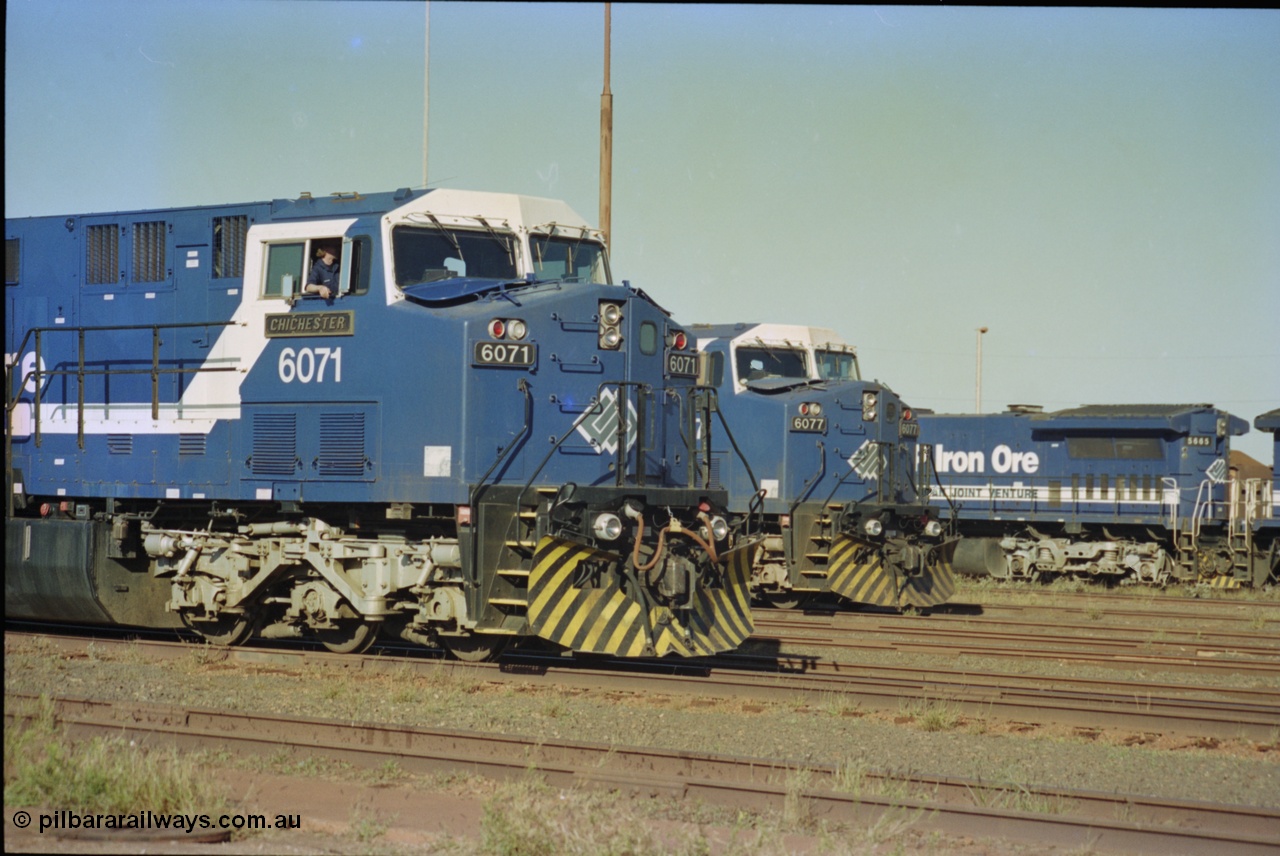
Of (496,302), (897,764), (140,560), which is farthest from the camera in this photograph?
(140,560)

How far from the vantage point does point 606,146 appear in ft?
61.8

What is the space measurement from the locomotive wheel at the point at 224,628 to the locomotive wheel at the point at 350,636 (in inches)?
29.3

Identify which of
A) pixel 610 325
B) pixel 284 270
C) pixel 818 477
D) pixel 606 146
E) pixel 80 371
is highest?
pixel 606 146

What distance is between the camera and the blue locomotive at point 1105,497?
74.8 ft

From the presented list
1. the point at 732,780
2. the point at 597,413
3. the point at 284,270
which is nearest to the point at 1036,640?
the point at 597,413

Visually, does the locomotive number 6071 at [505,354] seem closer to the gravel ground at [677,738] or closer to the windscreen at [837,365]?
the gravel ground at [677,738]

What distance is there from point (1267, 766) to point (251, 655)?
26.7 ft

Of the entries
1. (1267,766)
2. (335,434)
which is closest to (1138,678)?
(1267,766)

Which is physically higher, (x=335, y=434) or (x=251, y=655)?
(x=335, y=434)

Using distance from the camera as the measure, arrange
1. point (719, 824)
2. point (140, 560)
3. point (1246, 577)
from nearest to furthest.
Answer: point (719, 824)
point (140, 560)
point (1246, 577)

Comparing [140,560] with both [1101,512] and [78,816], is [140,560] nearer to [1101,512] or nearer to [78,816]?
[78,816]

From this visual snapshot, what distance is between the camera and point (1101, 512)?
77.4ft

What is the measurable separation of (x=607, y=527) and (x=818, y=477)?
769 cm

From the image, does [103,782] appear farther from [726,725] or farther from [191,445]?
[191,445]
